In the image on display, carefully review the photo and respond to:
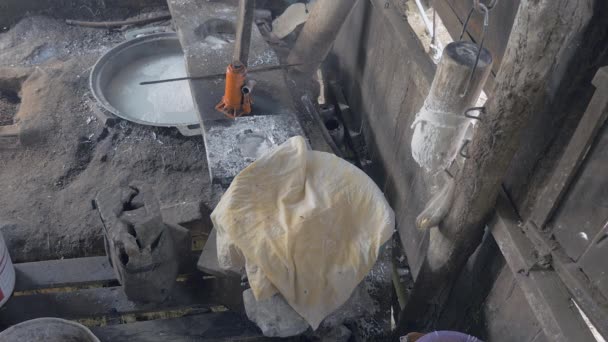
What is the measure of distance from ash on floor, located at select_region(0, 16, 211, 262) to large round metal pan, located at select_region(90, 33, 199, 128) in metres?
0.13

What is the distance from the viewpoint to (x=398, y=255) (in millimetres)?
3258

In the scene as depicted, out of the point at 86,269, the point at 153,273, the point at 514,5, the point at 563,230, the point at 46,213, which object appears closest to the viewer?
the point at 563,230

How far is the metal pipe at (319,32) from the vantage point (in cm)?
359

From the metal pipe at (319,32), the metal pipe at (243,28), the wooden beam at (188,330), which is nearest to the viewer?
the wooden beam at (188,330)

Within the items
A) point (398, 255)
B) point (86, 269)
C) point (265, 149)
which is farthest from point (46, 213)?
point (398, 255)

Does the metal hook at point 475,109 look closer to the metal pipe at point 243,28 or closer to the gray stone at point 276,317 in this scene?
the gray stone at point 276,317

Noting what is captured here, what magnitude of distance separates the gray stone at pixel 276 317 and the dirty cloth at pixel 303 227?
4 centimetres

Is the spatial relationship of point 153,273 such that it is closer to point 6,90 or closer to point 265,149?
point 265,149

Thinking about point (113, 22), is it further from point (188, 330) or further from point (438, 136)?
point (438, 136)

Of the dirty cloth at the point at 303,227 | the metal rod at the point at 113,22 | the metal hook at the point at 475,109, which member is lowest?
the metal rod at the point at 113,22

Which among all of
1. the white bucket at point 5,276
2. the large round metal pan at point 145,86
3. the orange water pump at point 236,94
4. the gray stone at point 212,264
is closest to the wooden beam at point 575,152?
the gray stone at point 212,264

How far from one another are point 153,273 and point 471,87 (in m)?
1.61

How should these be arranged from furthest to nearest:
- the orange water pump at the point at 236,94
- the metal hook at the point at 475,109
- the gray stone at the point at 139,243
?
the orange water pump at the point at 236,94 → the gray stone at the point at 139,243 → the metal hook at the point at 475,109

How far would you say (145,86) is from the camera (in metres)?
3.92
